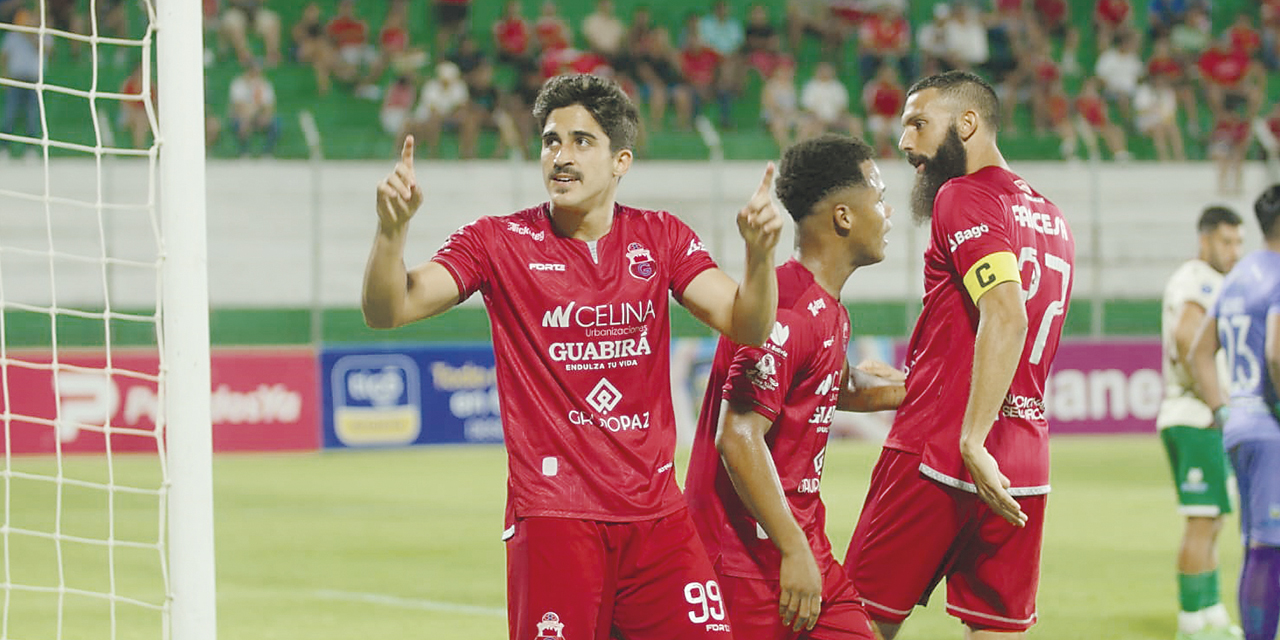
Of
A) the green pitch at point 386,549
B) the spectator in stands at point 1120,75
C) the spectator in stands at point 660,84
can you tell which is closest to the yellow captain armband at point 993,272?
the green pitch at point 386,549

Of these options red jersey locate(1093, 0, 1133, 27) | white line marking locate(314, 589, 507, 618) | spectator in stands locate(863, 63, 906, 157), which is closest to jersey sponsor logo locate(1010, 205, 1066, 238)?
white line marking locate(314, 589, 507, 618)

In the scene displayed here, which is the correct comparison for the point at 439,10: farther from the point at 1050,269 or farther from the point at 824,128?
the point at 1050,269

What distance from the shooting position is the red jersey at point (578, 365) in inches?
166

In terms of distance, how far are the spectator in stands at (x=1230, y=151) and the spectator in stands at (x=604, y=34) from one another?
9372mm

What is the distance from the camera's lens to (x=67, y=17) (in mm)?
22109

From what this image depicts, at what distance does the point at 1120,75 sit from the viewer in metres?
26.5

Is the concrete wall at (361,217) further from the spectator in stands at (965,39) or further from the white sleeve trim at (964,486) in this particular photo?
the white sleeve trim at (964,486)

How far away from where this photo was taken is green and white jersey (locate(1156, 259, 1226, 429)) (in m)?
8.27

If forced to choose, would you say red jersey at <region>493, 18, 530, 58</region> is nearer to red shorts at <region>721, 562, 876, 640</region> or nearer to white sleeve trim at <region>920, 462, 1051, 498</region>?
white sleeve trim at <region>920, 462, 1051, 498</region>

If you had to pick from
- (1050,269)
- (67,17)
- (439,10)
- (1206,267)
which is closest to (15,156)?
(67,17)

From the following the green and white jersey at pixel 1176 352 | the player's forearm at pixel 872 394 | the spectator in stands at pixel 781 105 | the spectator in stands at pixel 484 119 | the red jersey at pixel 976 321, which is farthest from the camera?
the spectator in stands at pixel 781 105

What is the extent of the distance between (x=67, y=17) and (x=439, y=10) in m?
5.80

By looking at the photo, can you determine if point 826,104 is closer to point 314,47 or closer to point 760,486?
point 314,47

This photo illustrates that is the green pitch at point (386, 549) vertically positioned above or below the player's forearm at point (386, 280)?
below
